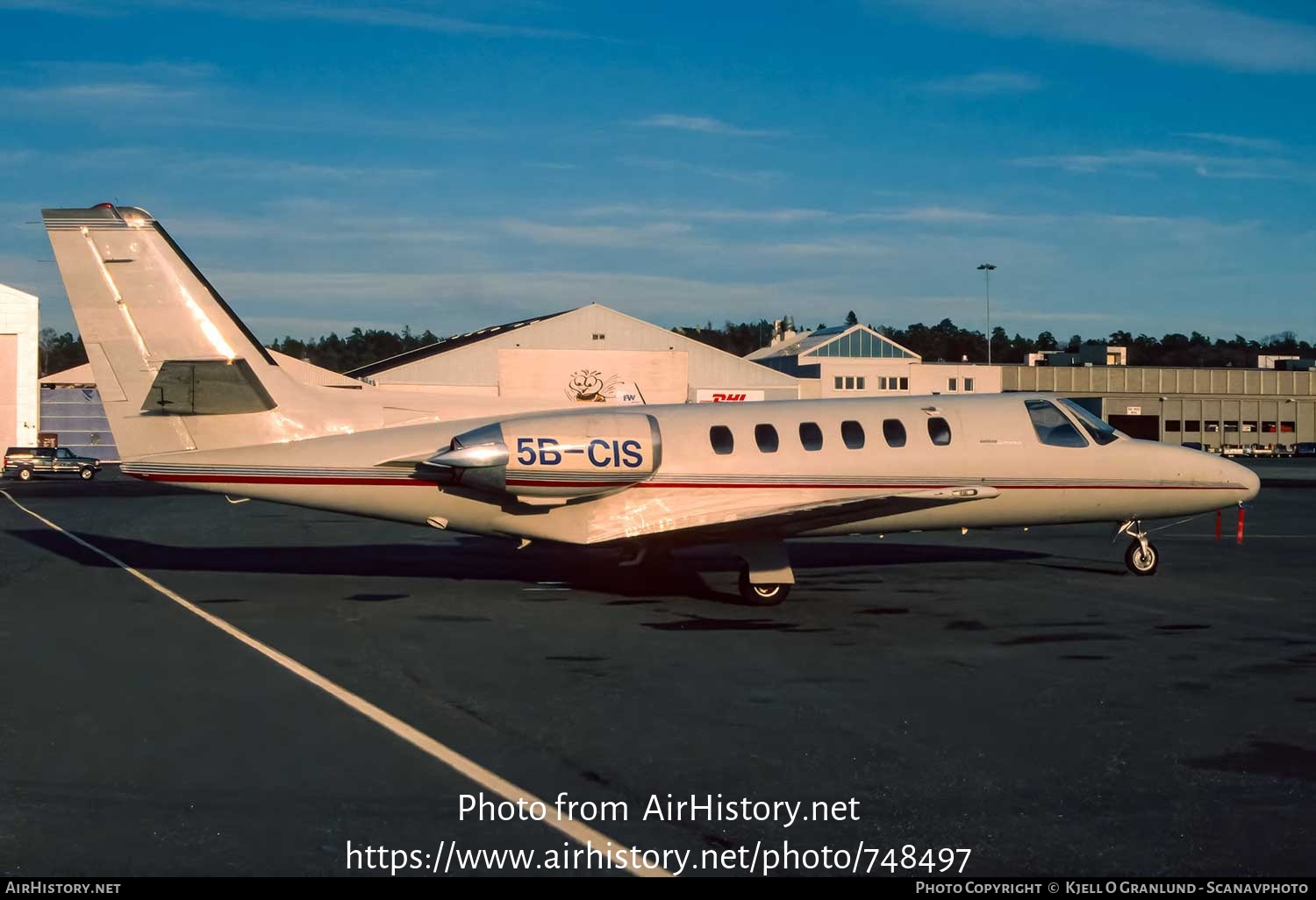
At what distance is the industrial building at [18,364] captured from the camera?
6638 cm

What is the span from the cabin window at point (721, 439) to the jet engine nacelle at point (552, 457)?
953 millimetres

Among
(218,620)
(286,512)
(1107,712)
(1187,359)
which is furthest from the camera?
(1187,359)

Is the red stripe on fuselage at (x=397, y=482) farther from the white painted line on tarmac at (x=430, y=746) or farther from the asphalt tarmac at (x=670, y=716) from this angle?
the white painted line on tarmac at (x=430, y=746)

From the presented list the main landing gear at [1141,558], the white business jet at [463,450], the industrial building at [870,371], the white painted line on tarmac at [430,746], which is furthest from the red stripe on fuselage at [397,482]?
the industrial building at [870,371]

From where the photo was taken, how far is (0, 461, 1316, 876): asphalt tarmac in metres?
6.71

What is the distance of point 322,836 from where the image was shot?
6.66m

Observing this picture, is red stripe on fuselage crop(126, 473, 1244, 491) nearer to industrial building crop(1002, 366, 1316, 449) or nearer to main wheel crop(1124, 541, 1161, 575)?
main wheel crop(1124, 541, 1161, 575)

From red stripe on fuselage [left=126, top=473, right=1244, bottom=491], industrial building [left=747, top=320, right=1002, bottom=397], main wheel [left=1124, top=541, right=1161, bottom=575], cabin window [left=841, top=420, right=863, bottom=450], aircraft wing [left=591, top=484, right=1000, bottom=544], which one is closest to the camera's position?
aircraft wing [left=591, top=484, right=1000, bottom=544]

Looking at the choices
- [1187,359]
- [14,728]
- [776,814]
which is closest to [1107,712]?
[776,814]

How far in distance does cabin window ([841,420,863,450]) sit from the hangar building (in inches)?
1557

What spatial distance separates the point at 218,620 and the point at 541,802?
8.65m

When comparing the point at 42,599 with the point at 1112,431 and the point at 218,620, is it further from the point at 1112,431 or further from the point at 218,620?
the point at 1112,431

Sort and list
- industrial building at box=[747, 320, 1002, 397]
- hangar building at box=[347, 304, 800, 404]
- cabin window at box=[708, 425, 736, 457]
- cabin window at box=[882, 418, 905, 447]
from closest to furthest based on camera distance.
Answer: cabin window at box=[708, 425, 736, 457]
cabin window at box=[882, 418, 905, 447]
hangar building at box=[347, 304, 800, 404]
industrial building at box=[747, 320, 1002, 397]

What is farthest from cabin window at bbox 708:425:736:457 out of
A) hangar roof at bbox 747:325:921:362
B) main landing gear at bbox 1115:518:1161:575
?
hangar roof at bbox 747:325:921:362
